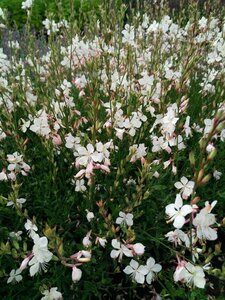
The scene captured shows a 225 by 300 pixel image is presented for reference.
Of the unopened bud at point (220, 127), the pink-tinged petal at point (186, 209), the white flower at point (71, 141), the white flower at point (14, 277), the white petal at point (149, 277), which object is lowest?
the white flower at point (14, 277)

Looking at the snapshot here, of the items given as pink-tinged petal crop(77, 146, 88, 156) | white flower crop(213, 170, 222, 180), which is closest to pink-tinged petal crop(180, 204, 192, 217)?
pink-tinged petal crop(77, 146, 88, 156)

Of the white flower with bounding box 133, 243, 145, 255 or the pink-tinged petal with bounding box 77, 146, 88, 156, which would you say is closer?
the white flower with bounding box 133, 243, 145, 255

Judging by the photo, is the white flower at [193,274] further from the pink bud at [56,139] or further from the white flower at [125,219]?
the pink bud at [56,139]

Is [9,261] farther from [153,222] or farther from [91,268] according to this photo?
[153,222]

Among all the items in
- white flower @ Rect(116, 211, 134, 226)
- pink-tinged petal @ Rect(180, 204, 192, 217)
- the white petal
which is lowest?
the white petal

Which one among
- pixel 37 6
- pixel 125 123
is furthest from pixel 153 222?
pixel 37 6

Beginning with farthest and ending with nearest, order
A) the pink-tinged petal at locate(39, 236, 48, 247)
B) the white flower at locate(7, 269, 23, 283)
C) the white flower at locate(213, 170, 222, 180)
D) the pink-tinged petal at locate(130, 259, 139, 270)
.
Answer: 1. the white flower at locate(213, 170, 222, 180)
2. the white flower at locate(7, 269, 23, 283)
3. the pink-tinged petal at locate(130, 259, 139, 270)
4. the pink-tinged petal at locate(39, 236, 48, 247)

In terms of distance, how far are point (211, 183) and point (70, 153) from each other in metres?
0.86

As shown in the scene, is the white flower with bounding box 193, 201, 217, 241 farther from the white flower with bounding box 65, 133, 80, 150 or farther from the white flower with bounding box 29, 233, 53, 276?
the white flower with bounding box 65, 133, 80, 150

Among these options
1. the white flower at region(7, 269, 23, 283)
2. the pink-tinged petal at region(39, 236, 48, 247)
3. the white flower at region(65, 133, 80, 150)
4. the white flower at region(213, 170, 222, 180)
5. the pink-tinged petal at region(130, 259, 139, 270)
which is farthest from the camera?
the white flower at region(213, 170, 222, 180)

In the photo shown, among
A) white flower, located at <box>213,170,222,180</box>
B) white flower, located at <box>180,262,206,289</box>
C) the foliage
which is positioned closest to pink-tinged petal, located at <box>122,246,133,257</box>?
the foliage

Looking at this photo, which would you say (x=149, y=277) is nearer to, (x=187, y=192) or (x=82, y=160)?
(x=187, y=192)

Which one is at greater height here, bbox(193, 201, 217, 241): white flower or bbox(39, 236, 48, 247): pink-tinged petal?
bbox(193, 201, 217, 241): white flower

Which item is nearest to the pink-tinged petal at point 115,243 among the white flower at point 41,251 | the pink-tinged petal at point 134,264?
the pink-tinged petal at point 134,264
